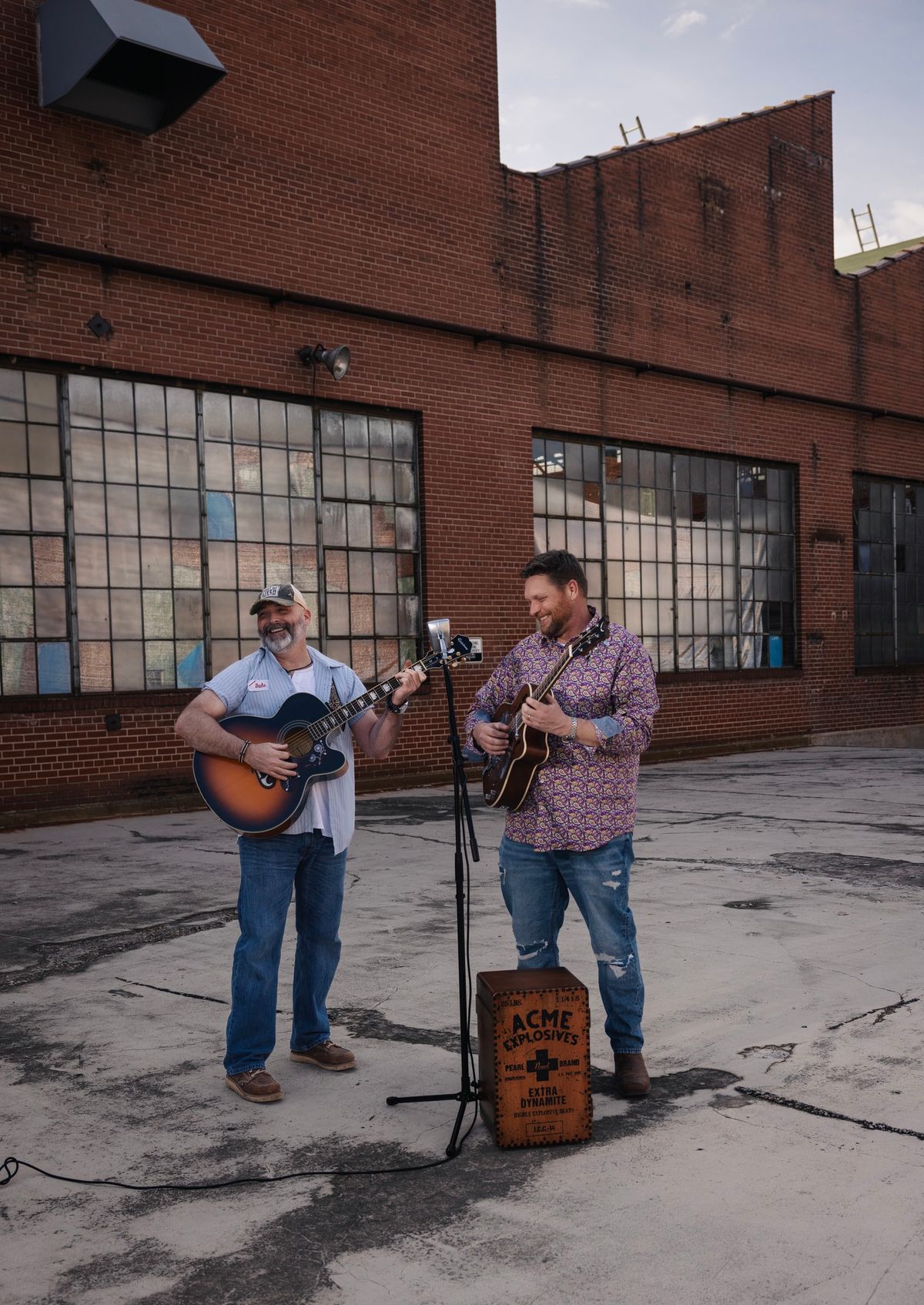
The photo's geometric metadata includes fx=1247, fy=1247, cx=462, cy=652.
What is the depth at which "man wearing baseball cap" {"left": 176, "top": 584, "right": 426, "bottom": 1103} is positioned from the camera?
173 inches

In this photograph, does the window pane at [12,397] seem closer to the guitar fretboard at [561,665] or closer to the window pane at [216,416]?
the window pane at [216,416]

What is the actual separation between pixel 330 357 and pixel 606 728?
9.38 m

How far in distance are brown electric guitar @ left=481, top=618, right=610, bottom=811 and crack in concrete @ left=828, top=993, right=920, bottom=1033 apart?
1710 mm

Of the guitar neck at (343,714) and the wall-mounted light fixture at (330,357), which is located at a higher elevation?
the wall-mounted light fixture at (330,357)

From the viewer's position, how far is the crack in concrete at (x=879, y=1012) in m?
4.89

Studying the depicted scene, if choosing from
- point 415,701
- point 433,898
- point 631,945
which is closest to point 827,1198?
point 631,945

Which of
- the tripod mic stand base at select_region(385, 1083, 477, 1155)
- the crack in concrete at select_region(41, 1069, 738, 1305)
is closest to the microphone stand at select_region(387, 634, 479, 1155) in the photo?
the tripod mic stand base at select_region(385, 1083, 477, 1155)

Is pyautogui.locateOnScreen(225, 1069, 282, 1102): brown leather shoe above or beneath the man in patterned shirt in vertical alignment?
Result: beneath

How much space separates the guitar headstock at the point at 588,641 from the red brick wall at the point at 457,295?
26.1 feet

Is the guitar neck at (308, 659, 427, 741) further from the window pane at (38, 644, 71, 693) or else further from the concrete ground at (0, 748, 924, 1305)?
the window pane at (38, 644, 71, 693)

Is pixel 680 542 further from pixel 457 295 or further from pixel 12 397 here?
pixel 12 397

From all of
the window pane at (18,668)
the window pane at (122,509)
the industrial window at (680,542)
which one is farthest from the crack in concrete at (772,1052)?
the industrial window at (680,542)

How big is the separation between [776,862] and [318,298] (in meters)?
7.67

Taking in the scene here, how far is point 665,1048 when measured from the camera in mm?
4703
